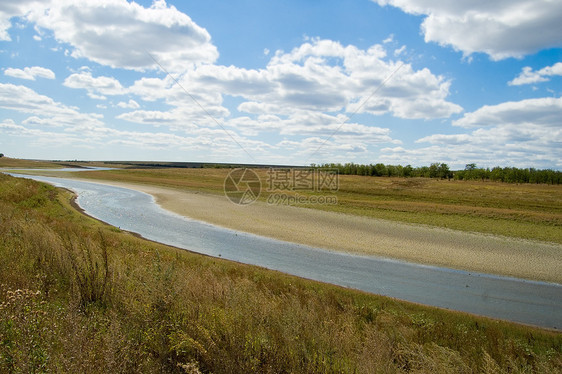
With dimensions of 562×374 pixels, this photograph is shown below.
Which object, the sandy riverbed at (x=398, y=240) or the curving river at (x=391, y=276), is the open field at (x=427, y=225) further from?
the curving river at (x=391, y=276)

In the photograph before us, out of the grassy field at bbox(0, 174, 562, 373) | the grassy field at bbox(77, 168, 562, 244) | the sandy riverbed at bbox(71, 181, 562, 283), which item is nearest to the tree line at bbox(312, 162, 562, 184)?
the grassy field at bbox(77, 168, 562, 244)

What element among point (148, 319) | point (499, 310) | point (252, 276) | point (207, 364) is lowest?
point (499, 310)

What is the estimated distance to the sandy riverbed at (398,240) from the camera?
18344mm

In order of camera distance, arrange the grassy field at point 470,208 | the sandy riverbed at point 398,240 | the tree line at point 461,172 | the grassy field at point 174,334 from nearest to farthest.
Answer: the grassy field at point 174,334 < the sandy riverbed at point 398,240 < the grassy field at point 470,208 < the tree line at point 461,172

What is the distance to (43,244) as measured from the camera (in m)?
8.56

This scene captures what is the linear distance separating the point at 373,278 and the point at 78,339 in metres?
13.2

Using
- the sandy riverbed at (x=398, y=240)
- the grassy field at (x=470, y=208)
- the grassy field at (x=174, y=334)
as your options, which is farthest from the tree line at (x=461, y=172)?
the grassy field at (x=174, y=334)

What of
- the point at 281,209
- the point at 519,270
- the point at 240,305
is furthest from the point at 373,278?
the point at 281,209

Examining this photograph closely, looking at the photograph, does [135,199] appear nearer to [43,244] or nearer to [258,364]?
[43,244]

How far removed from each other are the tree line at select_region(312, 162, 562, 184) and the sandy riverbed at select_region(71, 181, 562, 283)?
2370 inches

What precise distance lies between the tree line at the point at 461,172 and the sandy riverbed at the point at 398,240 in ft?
197

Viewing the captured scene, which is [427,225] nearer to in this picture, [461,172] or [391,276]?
[391,276]

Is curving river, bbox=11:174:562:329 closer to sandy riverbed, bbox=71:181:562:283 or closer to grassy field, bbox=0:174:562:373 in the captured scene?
sandy riverbed, bbox=71:181:562:283

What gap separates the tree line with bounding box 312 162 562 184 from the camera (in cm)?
7162
